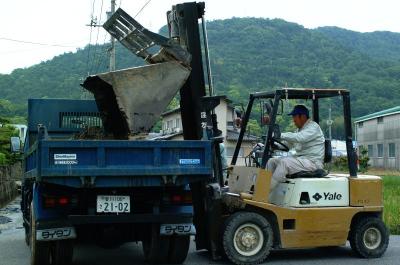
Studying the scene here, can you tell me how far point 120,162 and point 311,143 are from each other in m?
3.30

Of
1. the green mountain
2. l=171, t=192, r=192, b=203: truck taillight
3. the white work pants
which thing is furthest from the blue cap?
the green mountain

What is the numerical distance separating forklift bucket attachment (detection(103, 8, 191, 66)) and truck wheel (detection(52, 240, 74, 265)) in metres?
2.80

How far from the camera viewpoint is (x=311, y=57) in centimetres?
7944

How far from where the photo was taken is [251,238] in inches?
338

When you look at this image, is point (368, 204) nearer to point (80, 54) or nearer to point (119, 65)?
point (119, 65)

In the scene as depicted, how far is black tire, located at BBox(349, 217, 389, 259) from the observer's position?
9.20m

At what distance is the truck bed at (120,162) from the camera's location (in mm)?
6922

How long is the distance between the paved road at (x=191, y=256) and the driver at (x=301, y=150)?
4.16ft

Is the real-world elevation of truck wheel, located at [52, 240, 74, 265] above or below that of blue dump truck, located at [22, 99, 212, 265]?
below

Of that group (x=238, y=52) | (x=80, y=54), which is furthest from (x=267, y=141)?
(x=238, y=52)

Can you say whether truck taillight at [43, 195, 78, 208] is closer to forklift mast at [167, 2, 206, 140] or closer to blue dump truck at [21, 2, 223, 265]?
blue dump truck at [21, 2, 223, 265]

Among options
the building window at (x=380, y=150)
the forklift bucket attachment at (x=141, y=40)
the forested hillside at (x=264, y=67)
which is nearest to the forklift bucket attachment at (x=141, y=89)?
the forklift bucket attachment at (x=141, y=40)

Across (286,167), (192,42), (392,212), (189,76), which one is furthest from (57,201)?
(392,212)

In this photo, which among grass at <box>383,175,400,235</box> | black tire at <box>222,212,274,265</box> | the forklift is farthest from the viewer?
grass at <box>383,175,400,235</box>
